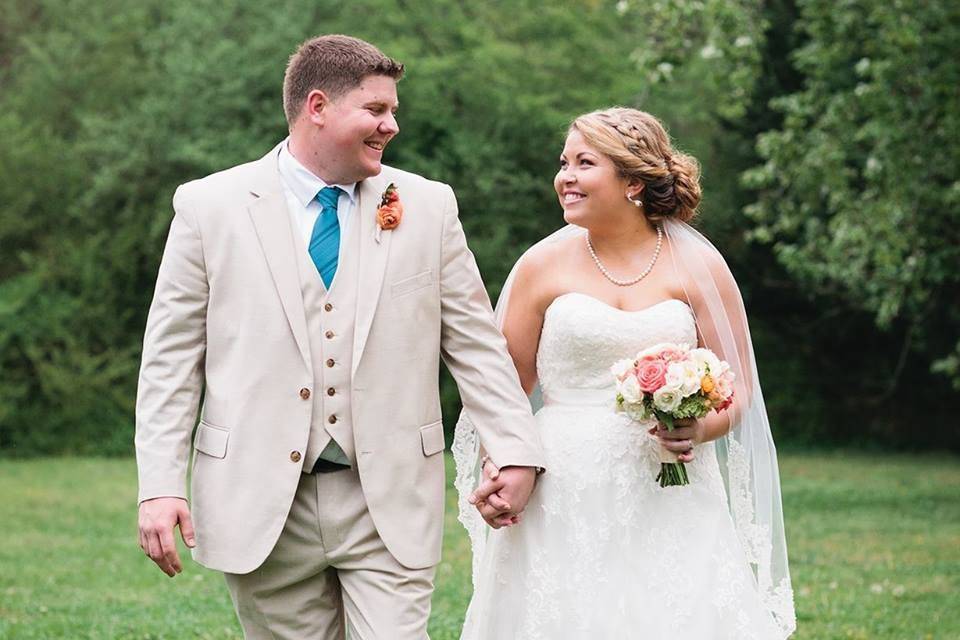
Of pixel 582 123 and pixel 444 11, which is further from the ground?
pixel 444 11

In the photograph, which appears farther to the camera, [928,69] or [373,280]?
[928,69]

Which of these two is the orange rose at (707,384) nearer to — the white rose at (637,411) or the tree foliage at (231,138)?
the white rose at (637,411)

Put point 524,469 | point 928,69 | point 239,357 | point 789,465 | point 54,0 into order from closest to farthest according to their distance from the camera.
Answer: point 239,357, point 524,469, point 928,69, point 789,465, point 54,0

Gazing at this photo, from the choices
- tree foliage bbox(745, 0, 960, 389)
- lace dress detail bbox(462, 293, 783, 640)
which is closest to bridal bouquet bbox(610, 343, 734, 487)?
lace dress detail bbox(462, 293, 783, 640)

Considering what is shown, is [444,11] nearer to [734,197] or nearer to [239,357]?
[734,197]

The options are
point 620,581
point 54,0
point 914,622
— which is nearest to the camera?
point 620,581

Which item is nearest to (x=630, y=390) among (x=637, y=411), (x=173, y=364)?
(x=637, y=411)

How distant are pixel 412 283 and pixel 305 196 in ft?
1.40

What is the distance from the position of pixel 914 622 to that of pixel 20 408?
16.0 m

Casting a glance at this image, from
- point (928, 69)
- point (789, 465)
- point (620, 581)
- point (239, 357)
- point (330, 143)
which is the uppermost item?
Result: point (928, 69)

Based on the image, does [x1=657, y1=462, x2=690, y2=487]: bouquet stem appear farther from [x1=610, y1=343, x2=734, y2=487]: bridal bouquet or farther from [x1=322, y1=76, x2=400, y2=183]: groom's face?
[x1=322, y1=76, x2=400, y2=183]: groom's face

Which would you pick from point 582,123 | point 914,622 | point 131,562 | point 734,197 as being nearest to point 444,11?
point 734,197

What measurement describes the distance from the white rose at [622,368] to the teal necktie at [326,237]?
1048 millimetres

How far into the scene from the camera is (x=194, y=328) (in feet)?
14.2
